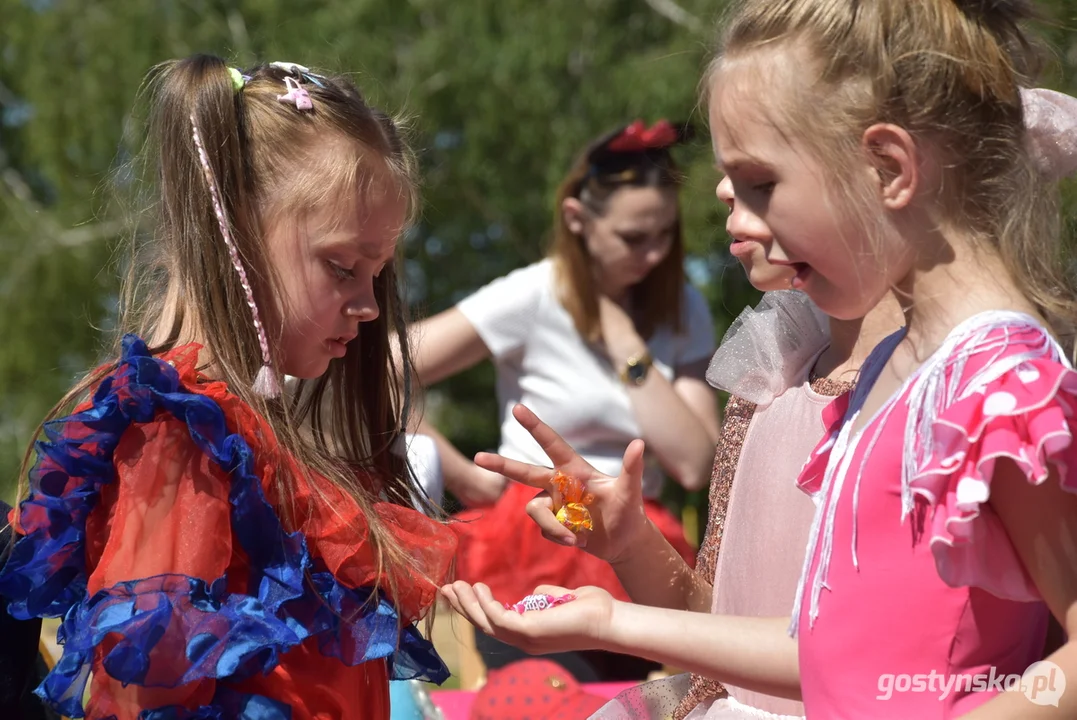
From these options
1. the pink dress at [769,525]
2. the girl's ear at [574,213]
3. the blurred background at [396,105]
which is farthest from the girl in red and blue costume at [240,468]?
the blurred background at [396,105]

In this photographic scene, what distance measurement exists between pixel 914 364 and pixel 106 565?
3.17 ft

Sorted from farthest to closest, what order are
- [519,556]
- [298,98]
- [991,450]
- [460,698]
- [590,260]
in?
[590,260] < [519,556] < [460,698] < [298,98] < [991,450]

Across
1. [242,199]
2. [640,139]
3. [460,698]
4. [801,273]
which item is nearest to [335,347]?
[242,199]

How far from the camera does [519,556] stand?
3152mm

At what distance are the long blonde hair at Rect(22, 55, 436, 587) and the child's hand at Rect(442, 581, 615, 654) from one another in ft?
0.75

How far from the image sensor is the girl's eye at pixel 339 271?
1740 millimetres

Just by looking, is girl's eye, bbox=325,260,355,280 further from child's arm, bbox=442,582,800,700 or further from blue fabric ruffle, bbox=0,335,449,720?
child's arm, bbox=442,582,800,700

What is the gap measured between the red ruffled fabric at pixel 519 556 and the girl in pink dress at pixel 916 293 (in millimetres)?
1697

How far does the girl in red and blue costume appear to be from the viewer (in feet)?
4.75

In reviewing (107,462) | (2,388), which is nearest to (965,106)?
(107,462)

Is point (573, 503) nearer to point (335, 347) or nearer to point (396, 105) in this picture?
point (335, 347)

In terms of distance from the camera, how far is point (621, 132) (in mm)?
3447

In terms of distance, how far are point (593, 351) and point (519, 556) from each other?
1.95 ft

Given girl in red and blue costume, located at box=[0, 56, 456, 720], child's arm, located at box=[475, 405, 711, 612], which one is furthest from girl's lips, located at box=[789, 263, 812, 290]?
girl in red and blue costume, located at box=[0, 56, 456, 720]
